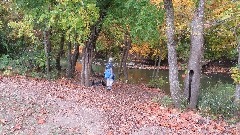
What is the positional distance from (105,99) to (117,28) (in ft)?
17.2

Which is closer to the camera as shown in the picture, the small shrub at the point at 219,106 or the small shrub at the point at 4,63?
the small shrub at the point at 219,106

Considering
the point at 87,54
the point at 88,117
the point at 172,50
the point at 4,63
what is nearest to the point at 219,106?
the point at 172,50

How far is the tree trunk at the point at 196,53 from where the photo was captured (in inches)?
392

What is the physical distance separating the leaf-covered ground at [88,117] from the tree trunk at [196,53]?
3.80 ft

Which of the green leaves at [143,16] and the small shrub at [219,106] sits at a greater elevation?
the green leaves at [143,16]

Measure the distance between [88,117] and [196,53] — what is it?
15.1 ft

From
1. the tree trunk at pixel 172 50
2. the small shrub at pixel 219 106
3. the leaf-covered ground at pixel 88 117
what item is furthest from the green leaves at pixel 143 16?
the small shrub at pixel 219 106

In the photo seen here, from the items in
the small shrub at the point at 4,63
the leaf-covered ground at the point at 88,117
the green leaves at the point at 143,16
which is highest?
the green leaves at the point at 143,16

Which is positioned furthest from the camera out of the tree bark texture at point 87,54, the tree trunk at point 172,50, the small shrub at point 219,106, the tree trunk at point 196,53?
the tree bark texture at point 87,54

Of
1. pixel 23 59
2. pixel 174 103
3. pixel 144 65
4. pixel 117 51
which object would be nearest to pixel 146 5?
pixel 174 103

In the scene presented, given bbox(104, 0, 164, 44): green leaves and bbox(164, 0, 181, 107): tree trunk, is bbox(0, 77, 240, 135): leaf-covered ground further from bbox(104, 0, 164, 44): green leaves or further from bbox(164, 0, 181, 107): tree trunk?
bbox(104, 0, 164, 44): green leaves

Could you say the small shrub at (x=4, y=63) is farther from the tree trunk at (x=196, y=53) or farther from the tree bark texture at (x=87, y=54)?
the tree trunk at (x=196, y=53)

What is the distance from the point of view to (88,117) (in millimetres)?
8812

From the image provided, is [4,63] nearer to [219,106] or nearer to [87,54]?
[87,54]
